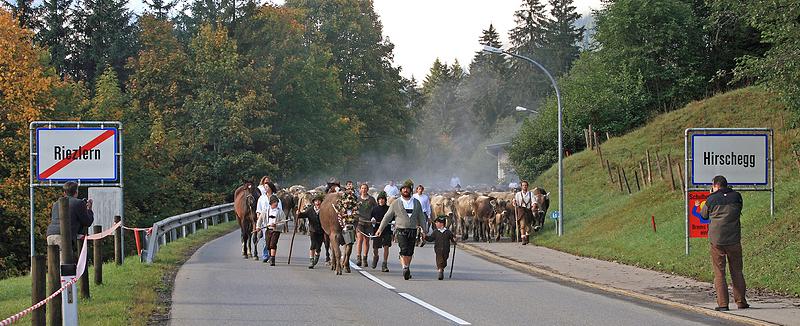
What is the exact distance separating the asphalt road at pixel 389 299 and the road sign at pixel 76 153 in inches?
105

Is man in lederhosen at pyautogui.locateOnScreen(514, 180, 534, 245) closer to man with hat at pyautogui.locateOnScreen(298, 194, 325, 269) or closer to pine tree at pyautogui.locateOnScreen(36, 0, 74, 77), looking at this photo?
man with hat at pyautogui.locateOnScreen(298, 194, 325, 269)

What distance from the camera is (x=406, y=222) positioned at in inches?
823

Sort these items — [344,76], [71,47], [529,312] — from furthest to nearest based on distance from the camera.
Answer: [344,76] < [71,47] < [529,312]

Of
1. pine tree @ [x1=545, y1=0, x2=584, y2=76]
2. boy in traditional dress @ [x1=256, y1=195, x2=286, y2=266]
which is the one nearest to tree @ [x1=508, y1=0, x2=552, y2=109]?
pine tree @ [x1=545, y1=0, x2=584, y2=76]

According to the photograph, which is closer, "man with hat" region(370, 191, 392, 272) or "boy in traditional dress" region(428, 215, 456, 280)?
"boy in traditional dress" region(428, 215, 456, 280)

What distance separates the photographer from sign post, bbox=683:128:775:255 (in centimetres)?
2192

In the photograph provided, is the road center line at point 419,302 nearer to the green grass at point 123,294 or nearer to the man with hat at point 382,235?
the man with hat at point 382,235

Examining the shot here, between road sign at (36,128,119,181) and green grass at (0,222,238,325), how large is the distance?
6.40ft

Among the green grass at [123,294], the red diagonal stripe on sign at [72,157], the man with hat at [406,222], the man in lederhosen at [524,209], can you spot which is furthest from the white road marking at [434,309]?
the man in lederhosen at [524,209]

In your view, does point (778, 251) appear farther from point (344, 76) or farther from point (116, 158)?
point (344, 76)

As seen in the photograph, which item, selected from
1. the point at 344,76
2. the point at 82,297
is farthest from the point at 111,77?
the point at 82,297

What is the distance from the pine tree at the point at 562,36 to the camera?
108m

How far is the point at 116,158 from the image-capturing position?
20.3 m

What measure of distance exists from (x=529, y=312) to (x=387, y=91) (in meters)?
69.2
